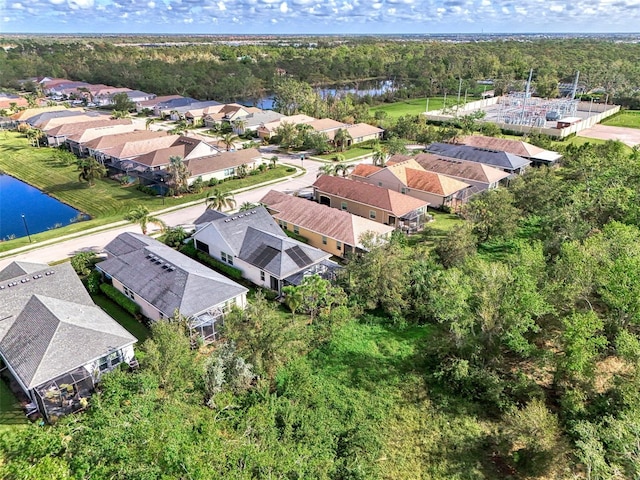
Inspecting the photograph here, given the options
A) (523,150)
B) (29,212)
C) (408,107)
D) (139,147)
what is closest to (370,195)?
(523,150)

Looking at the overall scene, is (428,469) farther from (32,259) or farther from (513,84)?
(513,84)

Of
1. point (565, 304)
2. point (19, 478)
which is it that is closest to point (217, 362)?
point (19, 478)

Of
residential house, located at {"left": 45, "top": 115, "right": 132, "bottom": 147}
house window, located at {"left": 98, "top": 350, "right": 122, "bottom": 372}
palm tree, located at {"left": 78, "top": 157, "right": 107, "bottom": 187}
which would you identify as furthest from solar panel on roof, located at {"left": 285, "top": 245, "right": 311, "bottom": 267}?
residential house, located at {"left": 45, "top": 115, "right": 132, "bottom": 147}

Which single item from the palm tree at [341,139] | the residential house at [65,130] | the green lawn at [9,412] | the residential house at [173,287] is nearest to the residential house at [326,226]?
the residential house at [173,287]

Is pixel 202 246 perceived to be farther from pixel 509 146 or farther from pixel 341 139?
pixel 509 146

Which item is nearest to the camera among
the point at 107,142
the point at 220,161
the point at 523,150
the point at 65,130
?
the point at 220,161
